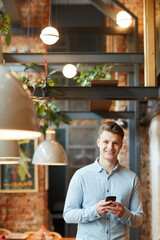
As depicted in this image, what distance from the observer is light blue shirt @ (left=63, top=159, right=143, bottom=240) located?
2.46 metres

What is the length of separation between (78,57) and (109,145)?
212 cm

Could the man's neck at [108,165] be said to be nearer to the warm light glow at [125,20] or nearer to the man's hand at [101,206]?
the man's hand at [101,206]

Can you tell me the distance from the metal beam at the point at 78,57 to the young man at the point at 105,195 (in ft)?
6.46

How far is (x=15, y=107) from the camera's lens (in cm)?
111

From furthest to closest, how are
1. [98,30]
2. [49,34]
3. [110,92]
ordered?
[98,30], [49,34], [110,92]

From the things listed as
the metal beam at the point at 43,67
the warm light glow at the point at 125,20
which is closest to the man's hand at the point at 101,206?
the warm light glow at the point at 125,20

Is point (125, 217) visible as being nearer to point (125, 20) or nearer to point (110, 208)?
point (110, 208)

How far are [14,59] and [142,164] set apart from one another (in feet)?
9.62

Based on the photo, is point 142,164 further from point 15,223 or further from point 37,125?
point 37,125

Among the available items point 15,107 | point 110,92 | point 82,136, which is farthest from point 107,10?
point 15,107

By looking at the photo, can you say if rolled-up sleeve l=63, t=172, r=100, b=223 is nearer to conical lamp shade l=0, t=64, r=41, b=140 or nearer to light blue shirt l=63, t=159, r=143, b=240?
A: light blue shirt l=63, t=159, r=143, b=240

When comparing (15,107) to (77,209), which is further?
(77,209)

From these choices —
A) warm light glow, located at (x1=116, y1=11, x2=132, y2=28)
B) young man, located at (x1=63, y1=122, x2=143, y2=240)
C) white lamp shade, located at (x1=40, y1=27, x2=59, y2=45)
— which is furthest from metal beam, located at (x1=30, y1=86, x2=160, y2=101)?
young man, located at (x1=63, y1=122, x2=143, y2=240)

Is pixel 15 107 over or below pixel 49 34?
below
